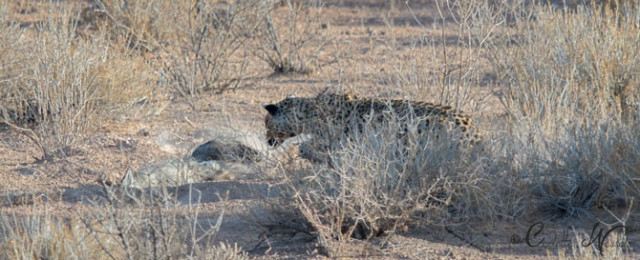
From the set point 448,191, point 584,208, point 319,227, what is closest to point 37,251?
point 319,227

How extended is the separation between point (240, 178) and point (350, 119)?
3.13ft

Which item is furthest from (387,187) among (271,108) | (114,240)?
(271,108)

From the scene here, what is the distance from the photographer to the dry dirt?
4414mm

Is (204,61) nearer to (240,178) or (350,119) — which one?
(240,178)

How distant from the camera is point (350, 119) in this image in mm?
5781

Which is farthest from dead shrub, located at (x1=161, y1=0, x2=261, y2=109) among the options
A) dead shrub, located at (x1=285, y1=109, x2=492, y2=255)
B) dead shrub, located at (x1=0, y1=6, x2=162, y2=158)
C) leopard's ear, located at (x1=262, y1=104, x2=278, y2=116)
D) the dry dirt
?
dead shrub, located at (x1=285, y1=109, x2=492, y2=255)

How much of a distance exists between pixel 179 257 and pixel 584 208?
8.18 ft

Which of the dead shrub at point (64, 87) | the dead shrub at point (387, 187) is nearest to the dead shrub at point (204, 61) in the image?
the dead shrub at point (64, 87)

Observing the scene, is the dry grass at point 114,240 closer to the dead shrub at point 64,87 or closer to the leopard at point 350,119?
the leopard at point 350,119

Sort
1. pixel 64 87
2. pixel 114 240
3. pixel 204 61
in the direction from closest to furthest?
pixel 114 240, pixel 64 87, pixel 204 61

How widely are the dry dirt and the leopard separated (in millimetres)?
193

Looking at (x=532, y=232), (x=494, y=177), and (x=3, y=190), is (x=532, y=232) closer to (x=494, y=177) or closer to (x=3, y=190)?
(x=494, y=177)

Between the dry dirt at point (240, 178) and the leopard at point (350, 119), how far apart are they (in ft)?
0.63

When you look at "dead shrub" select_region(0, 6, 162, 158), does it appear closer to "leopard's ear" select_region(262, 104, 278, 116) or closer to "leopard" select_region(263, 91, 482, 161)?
"leopard's ear" select_region(262, 104, 278, 116)
